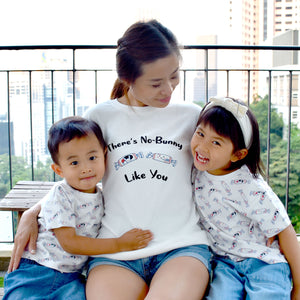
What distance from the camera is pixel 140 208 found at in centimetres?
117

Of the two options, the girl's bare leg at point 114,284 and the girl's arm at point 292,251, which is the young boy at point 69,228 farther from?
the girl's arm at point 292,251

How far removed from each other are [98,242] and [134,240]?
4.4 inches

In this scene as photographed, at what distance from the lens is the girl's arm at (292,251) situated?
113 centimetres

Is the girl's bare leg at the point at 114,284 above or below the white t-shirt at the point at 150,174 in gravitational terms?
below

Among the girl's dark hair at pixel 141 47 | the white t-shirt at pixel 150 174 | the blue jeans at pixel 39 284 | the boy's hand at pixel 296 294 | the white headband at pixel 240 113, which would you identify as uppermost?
the girl's dark hair at pixel 141 47

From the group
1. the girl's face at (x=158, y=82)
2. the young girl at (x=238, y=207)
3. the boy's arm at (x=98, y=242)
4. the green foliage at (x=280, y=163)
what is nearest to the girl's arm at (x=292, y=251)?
the young girl at (x=238, y=207)

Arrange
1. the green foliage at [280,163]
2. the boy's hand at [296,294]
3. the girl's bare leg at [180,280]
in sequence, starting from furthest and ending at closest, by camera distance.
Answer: the green foliage at [280,163], the boy's hand at [296,294], the girl's bare leg at [180,280]

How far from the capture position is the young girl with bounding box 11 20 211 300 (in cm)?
112

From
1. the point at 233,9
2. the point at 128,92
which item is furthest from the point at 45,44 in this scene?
the point at 233,9

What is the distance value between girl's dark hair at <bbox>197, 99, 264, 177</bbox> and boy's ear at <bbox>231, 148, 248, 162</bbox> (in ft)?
0.04

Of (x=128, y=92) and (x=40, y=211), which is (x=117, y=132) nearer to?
(x=128, y=92)

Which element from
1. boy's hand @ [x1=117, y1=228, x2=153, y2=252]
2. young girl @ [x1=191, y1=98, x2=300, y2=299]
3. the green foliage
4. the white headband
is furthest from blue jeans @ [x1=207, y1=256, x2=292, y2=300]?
the green foliage

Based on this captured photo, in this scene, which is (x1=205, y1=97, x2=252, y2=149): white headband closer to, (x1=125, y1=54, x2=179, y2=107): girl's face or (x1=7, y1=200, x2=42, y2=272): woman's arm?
(x1=125, y1=54, x2=179, y2=107): girl's face

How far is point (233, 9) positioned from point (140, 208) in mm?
46227
